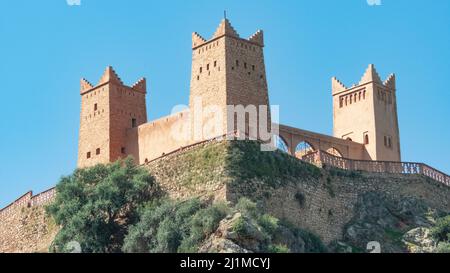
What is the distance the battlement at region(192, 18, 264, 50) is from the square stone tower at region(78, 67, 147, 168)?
6424 mm

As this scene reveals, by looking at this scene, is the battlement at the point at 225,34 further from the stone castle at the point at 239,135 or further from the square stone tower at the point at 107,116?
the square stone tower at the point at 107,116

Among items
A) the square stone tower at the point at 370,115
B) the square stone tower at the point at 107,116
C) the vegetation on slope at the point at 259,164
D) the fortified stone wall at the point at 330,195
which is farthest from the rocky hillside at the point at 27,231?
the square stone tower at the point at 370,115

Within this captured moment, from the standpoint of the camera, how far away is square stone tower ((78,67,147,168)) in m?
57.6

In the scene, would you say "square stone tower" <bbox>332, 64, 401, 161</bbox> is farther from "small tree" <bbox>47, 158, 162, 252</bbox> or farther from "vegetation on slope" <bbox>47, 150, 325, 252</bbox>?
"small tree" <bbox>47, 158, 162, 252</bbox>

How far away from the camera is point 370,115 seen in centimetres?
6047

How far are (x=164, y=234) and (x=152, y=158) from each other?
9.91 m

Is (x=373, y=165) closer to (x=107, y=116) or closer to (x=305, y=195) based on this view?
(x=305, y=195)

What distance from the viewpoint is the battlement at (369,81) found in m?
61.0

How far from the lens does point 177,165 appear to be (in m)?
51.2

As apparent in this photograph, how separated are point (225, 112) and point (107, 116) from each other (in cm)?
916

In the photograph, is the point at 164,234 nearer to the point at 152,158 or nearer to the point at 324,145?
the point at 152,158

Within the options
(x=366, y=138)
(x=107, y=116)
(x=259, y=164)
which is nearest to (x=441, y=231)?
(x=259, y=164)

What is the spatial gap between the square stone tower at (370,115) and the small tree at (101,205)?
46.8ft
